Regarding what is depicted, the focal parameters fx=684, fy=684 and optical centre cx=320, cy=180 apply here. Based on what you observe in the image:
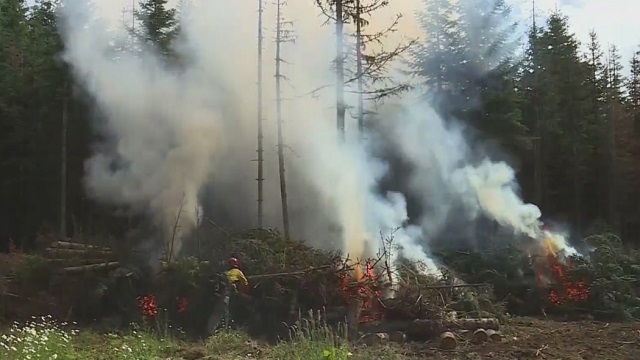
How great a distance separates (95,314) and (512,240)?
1216 centimetres

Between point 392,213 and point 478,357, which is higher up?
point 392,213

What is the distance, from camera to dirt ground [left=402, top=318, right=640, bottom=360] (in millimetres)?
11844

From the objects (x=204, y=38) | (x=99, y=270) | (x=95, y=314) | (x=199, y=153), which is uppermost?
(x=204, y=38)

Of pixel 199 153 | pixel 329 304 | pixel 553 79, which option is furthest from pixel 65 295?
pixel 553 79

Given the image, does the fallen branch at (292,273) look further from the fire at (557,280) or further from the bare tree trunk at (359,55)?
the bare tree trunk at (359,55)

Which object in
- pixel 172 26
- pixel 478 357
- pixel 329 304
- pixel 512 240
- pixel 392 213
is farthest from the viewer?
pixel 172 26

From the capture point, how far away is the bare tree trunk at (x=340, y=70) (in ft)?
71.9

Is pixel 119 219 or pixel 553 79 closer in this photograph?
pixel 119 219

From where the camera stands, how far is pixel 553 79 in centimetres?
3516

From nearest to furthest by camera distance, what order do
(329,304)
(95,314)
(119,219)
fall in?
(329,304), (95,314), (119,219)

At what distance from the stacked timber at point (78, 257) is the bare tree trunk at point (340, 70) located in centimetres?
845

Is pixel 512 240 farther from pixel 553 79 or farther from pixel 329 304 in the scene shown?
pixel 553 79

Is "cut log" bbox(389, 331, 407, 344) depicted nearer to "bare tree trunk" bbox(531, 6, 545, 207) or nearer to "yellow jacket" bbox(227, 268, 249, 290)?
"yellow jacket" bbox(227, 268, 249, 290)

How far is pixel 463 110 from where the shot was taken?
92.1 ft
